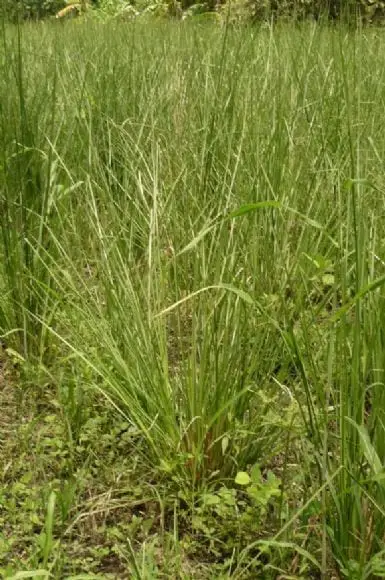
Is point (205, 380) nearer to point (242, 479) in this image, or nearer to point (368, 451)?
point (242, 479)

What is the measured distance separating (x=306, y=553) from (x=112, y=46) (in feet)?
7.83

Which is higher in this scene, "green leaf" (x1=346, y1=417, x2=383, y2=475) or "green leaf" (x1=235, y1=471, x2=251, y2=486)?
"green leaf" (x1=346, y1=417, x2=383, y2=475)

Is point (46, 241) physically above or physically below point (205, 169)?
below

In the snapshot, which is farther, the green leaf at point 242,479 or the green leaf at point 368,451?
the green leaf at point 242,479

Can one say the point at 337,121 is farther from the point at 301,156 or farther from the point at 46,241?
the point at 46,241

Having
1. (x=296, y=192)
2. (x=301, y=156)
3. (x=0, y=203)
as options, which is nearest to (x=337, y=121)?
(x=301, y=156)

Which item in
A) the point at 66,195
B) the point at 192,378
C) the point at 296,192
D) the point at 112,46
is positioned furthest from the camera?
the point at 112,46

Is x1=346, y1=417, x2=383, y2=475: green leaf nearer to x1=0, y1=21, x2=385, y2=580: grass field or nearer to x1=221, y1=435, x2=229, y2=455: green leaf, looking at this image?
x1=0, y1=21, x2=385, y2=580: grass field

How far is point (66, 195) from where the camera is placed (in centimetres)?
179

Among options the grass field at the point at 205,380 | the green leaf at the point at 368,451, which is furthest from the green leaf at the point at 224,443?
the green leaf at the point at 368,451

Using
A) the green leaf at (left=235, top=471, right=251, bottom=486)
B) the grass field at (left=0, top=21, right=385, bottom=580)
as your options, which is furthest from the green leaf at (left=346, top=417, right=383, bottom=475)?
the green leaf at (left=235, top=471, right=251, bottom=486)

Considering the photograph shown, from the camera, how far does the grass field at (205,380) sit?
3.26ft

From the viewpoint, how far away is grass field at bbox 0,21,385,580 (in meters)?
0.99

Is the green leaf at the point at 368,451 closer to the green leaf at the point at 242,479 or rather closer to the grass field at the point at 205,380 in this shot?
the grass field at the point at 205,380
